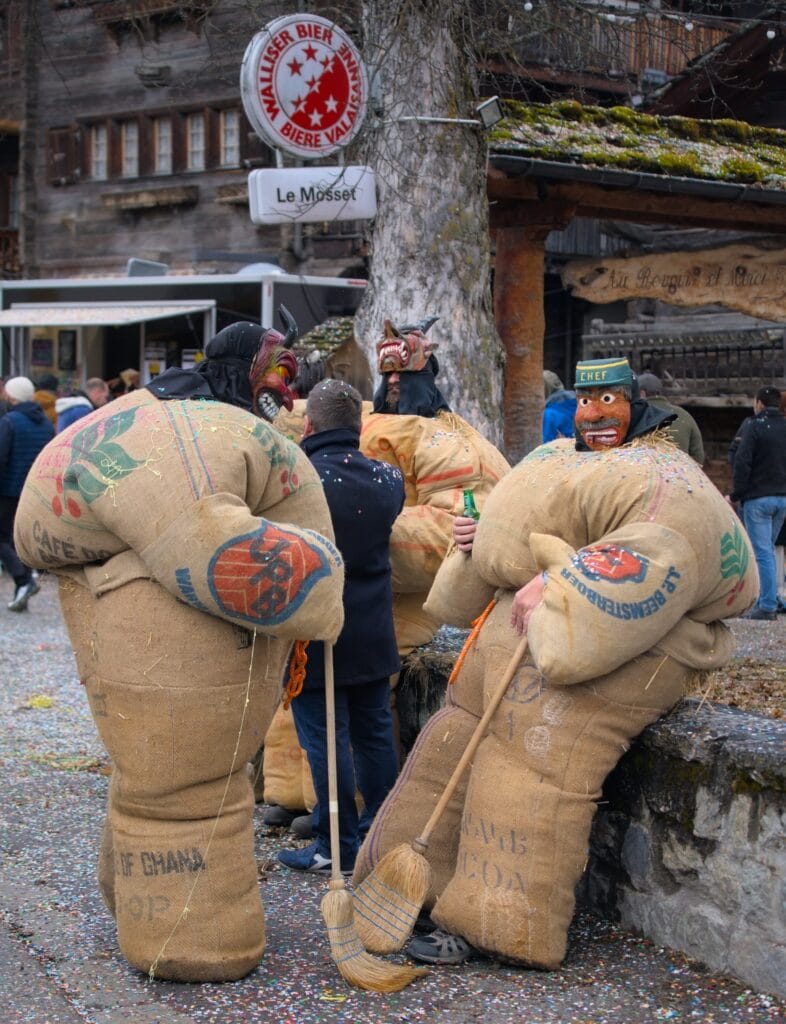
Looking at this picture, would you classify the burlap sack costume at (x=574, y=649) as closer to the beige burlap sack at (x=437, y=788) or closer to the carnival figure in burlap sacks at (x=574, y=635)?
the carnival figure in burlap sacks at (x=574, y=635)

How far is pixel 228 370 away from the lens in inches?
167

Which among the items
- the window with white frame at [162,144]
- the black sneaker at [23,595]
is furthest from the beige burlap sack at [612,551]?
the window with white frame at [162,144]

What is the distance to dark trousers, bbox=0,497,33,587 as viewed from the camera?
11633mm

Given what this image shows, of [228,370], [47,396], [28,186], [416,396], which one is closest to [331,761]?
[228,370]

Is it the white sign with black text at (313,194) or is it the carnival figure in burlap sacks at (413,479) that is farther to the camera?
the white sign with black text at (313,194)

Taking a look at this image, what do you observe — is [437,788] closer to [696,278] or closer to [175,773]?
[175,773]

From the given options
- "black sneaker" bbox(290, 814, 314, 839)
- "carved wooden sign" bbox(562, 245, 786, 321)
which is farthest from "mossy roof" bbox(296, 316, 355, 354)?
"black sneaker" bbox(290, 814, 314, 839)

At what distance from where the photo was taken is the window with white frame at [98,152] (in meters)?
25.2

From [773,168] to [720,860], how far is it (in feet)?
24.8

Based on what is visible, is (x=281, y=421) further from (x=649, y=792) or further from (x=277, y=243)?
(x=277, y=243)

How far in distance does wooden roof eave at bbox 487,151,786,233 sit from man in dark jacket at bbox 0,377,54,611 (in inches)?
181

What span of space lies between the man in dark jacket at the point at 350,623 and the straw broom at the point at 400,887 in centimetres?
84

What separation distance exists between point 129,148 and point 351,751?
21.4 metres

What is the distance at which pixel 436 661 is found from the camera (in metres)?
5.51
